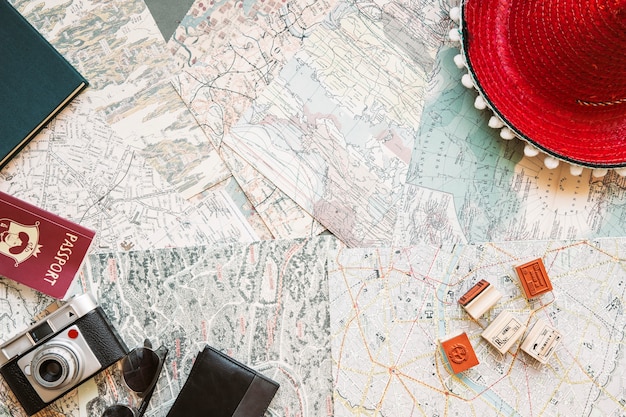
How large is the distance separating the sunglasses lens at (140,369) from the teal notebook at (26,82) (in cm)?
36

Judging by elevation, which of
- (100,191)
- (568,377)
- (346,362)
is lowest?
(568,377)

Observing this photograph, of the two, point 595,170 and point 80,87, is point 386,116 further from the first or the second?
point 80,87

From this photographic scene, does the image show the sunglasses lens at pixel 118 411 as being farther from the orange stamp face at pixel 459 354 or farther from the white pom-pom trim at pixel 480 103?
the white pom-pom trim at pixel 480 103

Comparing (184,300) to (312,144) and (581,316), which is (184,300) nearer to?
(312,144)

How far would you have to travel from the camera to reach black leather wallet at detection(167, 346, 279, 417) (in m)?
0.81

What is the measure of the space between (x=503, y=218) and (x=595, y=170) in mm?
149

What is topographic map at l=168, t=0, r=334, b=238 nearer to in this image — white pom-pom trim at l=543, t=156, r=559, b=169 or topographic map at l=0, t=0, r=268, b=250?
topographic map at l=0, t=0, r=268, b=250

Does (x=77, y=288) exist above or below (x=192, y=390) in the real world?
above

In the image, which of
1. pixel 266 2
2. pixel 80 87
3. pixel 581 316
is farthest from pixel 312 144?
pixel 581 316

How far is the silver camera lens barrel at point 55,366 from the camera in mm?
785

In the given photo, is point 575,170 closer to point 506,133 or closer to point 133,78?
point 506,133

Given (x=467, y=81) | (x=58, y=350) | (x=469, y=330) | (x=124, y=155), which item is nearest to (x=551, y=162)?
(x=467, y=81)

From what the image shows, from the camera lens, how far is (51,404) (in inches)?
32.8

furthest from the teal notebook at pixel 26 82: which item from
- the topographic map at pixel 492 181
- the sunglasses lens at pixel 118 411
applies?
the topographic map at pixel 492 181
